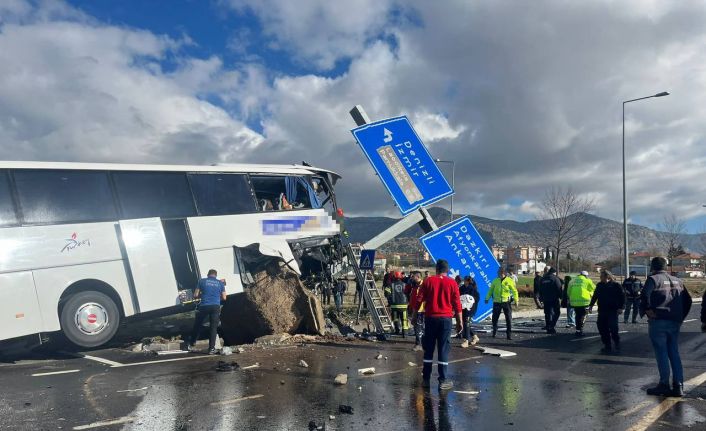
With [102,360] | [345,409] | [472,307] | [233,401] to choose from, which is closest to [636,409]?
[345,409]

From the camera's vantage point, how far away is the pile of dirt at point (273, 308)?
1240 cm

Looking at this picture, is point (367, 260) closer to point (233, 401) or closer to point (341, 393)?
point (341, 393)

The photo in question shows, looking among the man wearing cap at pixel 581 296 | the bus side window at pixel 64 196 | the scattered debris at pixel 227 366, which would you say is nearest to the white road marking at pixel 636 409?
the scattered debris at pixel 227 366

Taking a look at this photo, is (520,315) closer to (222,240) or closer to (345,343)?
(345,343)

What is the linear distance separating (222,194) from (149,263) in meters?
2.31

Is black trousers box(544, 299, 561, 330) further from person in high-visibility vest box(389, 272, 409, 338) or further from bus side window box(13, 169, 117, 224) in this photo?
bus side window box(13, 169, 117, 224)

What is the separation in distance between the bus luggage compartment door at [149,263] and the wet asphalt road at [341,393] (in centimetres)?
131

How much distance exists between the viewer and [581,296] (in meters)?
13.2

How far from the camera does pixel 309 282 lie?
14312 mm

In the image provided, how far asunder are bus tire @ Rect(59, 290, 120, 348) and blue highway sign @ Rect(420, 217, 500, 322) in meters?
7.77

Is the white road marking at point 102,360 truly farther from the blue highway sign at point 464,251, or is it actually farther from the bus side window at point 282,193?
the blue highway sign at point 464,251

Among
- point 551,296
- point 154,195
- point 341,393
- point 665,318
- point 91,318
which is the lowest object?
point 551,296

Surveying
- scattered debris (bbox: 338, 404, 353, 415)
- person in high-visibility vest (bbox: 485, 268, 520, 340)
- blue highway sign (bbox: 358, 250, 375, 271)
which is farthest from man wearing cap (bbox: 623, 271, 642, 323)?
scattered debris (bbox: 338, 404, 353, 415)

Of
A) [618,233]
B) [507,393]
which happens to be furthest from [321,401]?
[618,233]
